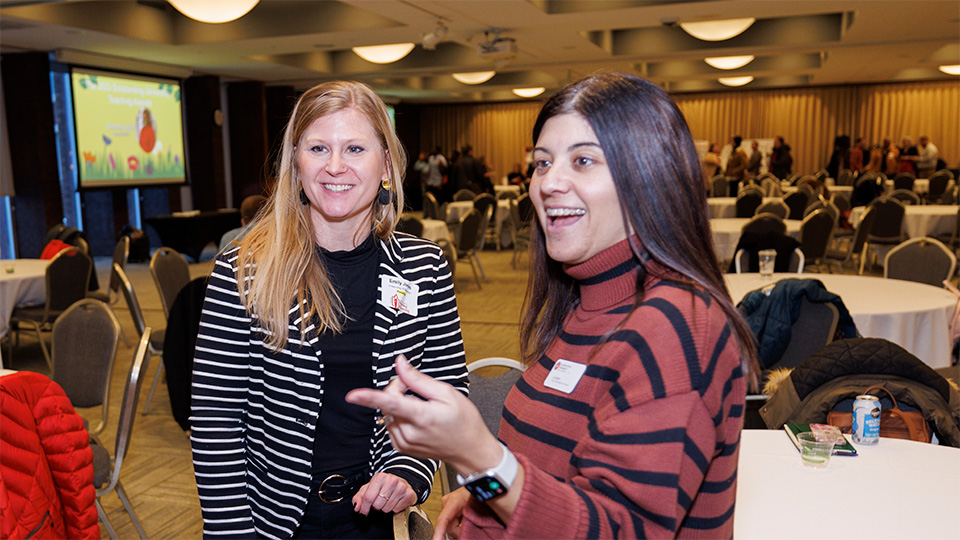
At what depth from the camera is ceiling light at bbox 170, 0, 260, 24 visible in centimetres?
634

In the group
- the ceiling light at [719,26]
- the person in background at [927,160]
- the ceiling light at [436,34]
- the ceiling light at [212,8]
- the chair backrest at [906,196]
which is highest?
the ceiling light at [719,26]

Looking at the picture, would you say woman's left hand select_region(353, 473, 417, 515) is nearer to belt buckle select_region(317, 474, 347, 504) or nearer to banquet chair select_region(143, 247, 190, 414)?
belt buckle select_region(317, 474, 347, 504)

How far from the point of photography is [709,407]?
82cm

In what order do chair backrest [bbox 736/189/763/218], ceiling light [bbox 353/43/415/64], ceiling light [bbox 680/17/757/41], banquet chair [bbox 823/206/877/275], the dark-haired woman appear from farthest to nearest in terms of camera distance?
ceiling light [bbox 353/43/415/64] < chair backrest [bbox 736/189/763/218] < ceiling light [bbox 680/17/757/41] < banquet chair [bbox 823/206/877/275] < the dark-haired woman

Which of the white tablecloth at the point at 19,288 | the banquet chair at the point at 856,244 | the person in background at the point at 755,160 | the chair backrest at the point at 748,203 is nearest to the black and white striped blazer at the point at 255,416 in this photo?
the white tablecloth at the point at 19,288

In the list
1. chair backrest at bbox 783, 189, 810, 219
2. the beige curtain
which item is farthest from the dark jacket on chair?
the beige curtain

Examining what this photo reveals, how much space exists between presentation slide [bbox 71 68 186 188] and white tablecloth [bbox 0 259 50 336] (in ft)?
17.3

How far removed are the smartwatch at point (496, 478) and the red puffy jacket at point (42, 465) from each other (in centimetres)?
141

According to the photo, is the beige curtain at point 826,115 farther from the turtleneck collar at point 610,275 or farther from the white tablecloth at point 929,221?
the turtleneck collar at point 610,275

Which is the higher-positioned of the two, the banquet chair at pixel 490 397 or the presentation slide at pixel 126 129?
the presentation slide at pixel 126 129

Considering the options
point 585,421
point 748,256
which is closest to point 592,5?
point 748,256

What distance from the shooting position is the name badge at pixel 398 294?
159 cm

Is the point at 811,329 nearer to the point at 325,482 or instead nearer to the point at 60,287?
the point at 325,482

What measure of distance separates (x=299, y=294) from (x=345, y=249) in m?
0.18
